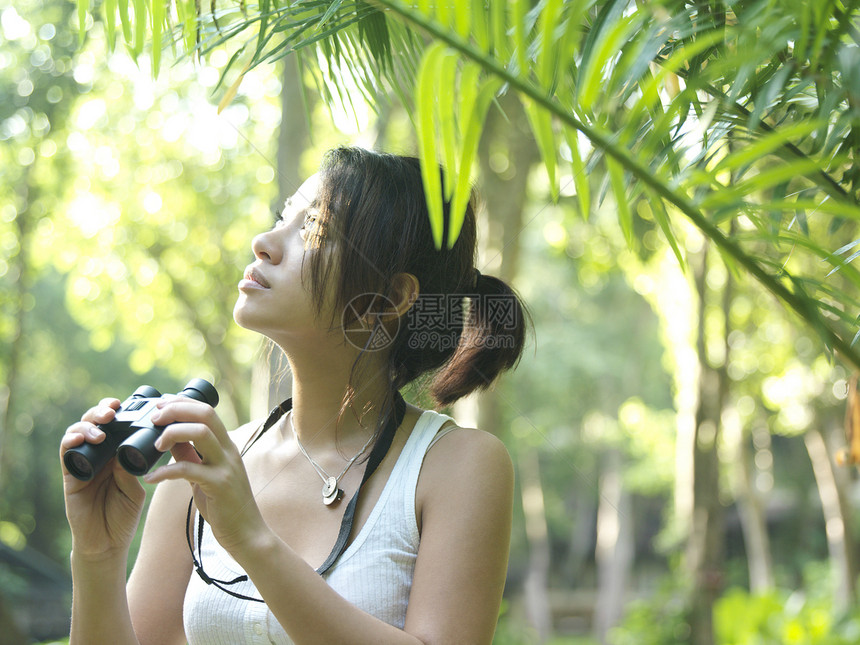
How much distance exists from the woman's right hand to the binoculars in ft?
0.15

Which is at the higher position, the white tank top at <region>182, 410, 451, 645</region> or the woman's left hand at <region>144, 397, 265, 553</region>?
the woman's left hand at <region>144, 397, 265, 553</region>

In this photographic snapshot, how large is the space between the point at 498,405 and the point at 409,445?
387 centimetres

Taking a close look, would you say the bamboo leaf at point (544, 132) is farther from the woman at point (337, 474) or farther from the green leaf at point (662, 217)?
the woman at point (337, 474)

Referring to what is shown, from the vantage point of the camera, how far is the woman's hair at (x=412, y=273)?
1297mm

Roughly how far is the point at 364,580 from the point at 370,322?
42cm

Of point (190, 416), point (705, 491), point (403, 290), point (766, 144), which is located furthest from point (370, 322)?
point (705, 491)

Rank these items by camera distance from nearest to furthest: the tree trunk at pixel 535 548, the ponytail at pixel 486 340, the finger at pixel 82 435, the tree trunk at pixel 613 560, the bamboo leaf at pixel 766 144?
the bamboo leaf at pixel 766 144 → the finger at pixel 82 435 → the ponytail at pixel 486 340 → the tree trunk at pixel 613 560 → the tree trunk at pixel 535 548

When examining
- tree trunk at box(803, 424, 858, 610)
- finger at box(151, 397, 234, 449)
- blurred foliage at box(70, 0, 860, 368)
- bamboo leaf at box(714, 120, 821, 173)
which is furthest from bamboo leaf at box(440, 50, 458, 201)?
tree trunk at box(803, 424, 858, 610)

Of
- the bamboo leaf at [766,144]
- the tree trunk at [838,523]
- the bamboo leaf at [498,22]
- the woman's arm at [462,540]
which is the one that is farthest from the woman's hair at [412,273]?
the tree trunk at [838,523]

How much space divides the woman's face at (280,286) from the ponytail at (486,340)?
0.32 m

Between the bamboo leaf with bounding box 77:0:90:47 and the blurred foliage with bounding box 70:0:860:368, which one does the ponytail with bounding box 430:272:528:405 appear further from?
the bamboo leaf with bounding box 77:0:90:47

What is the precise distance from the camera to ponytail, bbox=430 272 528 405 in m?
1.46

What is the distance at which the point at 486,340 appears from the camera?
1.48 metres

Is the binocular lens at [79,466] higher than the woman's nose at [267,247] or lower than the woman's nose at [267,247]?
lower
